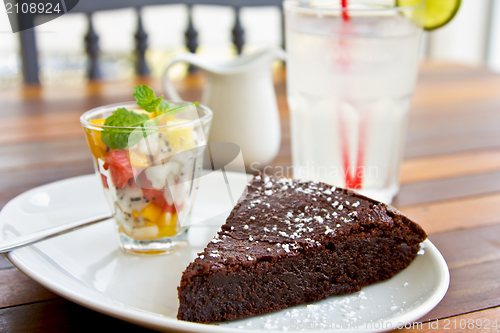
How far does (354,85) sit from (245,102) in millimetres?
303

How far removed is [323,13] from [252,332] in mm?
713

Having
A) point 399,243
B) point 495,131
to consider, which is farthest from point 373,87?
point 495,131

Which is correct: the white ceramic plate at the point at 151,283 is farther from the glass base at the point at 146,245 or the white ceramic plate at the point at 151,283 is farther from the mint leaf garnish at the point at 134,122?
the mint leaf garnish at the point at 134,122

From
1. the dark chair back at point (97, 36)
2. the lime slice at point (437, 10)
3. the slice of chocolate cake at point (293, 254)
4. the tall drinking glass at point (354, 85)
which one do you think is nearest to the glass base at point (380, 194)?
the tall drinking glass at point (354, 85)

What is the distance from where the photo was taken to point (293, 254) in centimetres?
77

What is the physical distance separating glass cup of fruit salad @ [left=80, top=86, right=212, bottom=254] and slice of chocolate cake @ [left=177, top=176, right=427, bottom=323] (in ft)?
0.43

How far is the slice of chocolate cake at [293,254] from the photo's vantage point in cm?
73

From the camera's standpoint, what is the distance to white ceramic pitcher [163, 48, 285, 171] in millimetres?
1250

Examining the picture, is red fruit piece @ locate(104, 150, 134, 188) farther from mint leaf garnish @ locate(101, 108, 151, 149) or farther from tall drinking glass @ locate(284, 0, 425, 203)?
tall drinking glass @ locate(284, 0, 425, 203)

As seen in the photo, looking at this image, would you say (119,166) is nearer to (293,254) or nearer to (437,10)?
(293,254)

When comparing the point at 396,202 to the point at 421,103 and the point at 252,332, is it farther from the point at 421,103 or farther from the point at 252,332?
the point at 421,103

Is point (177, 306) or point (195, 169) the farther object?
point (195, 169)

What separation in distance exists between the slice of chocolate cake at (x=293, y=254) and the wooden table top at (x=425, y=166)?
0.11 m

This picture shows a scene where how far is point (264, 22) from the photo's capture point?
4363 mm
